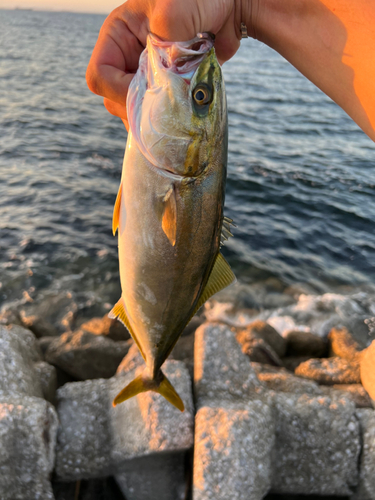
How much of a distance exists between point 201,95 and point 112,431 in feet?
9.09

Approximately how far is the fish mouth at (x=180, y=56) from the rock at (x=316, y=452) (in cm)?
289

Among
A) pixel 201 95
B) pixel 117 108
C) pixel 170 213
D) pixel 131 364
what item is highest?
pixel 201 95

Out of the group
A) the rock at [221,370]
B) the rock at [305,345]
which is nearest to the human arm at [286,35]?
the rock at [221,370]

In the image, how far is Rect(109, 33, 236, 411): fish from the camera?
5.70ft

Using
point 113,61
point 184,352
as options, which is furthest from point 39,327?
point 113,61

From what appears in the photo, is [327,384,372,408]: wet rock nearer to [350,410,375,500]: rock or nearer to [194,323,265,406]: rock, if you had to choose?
[350,410,375,500]: rock

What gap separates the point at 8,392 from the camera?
325cm

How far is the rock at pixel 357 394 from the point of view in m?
3.86

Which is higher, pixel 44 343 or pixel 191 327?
pixel 44 343

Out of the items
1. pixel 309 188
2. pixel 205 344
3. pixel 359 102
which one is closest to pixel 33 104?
pixel 309 188

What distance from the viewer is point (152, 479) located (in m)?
3.20

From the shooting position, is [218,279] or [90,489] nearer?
[218,279]

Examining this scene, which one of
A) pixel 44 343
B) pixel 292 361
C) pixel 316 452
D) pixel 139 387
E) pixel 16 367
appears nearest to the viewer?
pixel 139 387

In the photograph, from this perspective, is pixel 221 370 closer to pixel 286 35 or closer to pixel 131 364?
pixel 131 364
